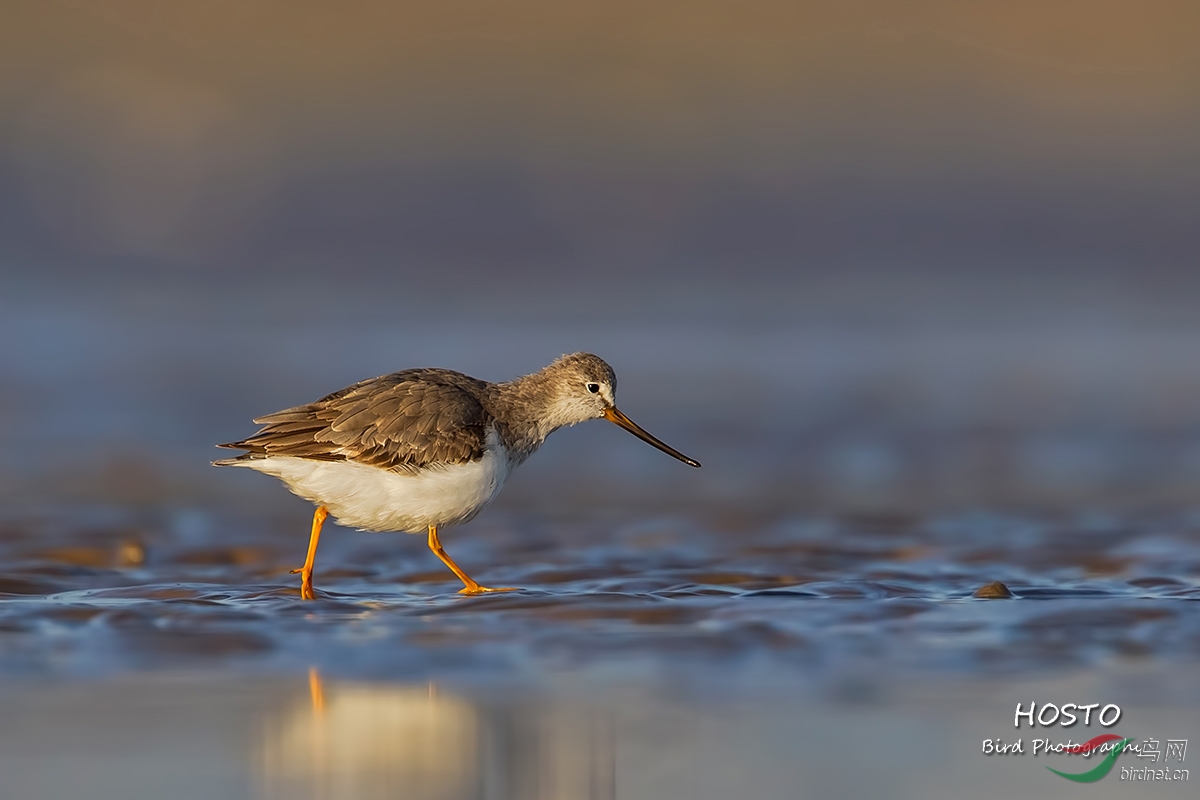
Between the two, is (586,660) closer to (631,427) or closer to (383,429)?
(383,429)

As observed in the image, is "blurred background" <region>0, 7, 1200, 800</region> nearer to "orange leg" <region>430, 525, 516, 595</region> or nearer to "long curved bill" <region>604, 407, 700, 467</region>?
"orange leg" <region>430, 525, 516, 595</region>

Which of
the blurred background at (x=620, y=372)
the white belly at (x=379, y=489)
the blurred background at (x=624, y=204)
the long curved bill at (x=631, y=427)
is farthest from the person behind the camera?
the blurred background at (x=624, y=204)

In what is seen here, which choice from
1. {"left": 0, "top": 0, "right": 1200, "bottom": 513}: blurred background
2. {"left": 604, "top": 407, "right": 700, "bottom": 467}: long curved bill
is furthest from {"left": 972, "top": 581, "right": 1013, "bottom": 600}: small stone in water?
{"left": 0, "top": 0, "right": 1200, "bottom": 513}: blurred background

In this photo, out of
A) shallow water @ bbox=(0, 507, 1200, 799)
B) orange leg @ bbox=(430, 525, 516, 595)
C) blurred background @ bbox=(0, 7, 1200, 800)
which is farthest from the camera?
orange leg @ bbox=(430, 525, 516, 595)

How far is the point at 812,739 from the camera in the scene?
6332mm

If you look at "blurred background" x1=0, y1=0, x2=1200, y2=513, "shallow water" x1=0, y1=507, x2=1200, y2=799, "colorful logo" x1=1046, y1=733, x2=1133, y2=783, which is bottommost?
"colorful logo" x1=1046, y1=733, x2=1133, y2=783

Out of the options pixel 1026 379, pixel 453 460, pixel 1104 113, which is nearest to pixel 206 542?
pixel 453 460

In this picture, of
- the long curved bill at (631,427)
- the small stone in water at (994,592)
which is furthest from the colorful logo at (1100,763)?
the long curved bill at (631,427)

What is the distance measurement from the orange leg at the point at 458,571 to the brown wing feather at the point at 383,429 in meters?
0.50

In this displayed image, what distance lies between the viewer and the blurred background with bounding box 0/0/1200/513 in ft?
53.1

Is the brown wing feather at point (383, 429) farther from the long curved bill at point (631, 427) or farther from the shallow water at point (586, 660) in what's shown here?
the long curved bill at point (631, 427)

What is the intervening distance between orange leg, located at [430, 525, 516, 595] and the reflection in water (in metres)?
2.25

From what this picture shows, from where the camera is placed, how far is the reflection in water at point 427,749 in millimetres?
5867

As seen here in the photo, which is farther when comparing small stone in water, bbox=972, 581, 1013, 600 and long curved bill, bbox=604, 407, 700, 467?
long curved bill, bbox=604, 407, 700, 467
